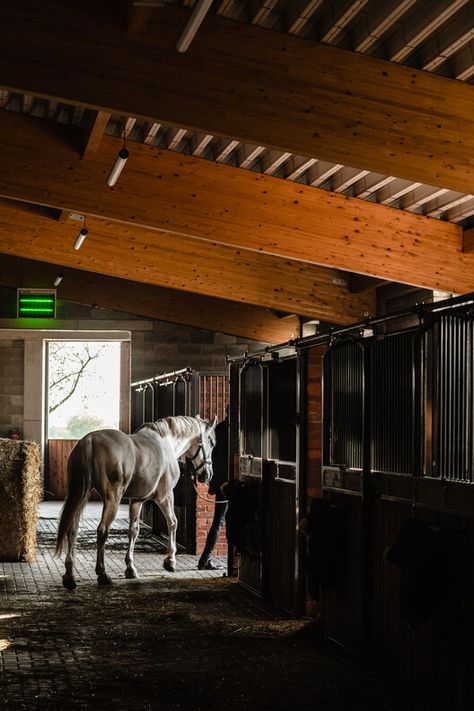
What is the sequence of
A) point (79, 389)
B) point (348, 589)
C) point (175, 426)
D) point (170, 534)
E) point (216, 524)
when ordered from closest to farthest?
point (348, 589)
point (216, 524)
point (170, 534)
point (175, 426)
point (79, 389)

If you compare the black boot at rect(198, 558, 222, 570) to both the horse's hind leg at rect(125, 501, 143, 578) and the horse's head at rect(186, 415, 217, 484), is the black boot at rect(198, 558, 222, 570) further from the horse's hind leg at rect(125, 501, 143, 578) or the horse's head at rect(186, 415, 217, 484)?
the horse's head at rect(186, 415, 217, 484)

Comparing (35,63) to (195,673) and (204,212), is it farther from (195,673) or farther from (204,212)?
(195,673)

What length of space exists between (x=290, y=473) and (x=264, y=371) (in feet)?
3.25

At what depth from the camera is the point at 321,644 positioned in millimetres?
5844

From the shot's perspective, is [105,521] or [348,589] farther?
[105,521]

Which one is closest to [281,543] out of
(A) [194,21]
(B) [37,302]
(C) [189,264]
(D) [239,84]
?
(D) [239,84]

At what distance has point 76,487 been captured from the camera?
8375 mm

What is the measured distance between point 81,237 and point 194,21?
22.2 feet

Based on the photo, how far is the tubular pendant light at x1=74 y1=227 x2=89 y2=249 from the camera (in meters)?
11.5

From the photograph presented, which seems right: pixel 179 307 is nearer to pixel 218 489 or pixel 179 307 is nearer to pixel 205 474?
pixel 205 474

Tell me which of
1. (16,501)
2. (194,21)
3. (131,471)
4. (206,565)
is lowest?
(206,565)

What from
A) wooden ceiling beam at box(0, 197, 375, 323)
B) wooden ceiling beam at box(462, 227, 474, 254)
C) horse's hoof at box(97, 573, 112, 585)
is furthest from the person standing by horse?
wooden ceiling beam at box(0, 197, 375, 323)

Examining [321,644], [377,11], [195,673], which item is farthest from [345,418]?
[377,11]

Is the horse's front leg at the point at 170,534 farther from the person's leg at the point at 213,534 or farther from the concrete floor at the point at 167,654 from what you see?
the concrete floor at the point at 167,654
